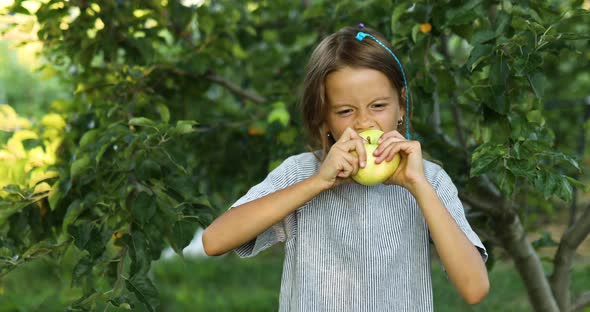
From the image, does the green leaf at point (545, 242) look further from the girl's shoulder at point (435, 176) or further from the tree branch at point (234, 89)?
the tree branch at point (234, 89)

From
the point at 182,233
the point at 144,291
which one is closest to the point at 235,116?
the point at 182,233

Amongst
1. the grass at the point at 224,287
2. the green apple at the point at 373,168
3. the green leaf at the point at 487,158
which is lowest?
the grass at the point at 224,287

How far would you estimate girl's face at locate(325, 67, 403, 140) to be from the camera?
187cm

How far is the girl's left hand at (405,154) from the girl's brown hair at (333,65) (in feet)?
0.86

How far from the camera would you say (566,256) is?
2746 millimetres

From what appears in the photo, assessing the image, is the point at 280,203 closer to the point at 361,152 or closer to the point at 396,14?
the point at 361,152

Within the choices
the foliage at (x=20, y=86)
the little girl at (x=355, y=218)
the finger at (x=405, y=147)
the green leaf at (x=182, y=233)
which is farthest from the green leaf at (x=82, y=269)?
the foliage at (x=20, y=86)

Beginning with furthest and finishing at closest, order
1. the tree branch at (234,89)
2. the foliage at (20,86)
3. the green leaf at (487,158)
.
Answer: the foliage at (20,86)
the tree branch at (234,89)
the green leaf at (487,158)

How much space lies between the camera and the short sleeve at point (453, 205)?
1.81 m

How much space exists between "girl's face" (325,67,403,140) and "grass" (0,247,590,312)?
7.74ft

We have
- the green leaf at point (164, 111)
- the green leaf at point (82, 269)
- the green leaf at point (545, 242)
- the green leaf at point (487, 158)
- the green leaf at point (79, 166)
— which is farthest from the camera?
the green leaf at point (545, 242)

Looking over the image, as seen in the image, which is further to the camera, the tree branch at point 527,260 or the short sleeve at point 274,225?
the tree branch at point 527,260

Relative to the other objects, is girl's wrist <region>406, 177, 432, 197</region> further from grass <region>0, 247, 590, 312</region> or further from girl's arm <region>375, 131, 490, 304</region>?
grass <region>0, 247, 590, 312</region>

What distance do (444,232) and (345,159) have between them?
0.90 ft
